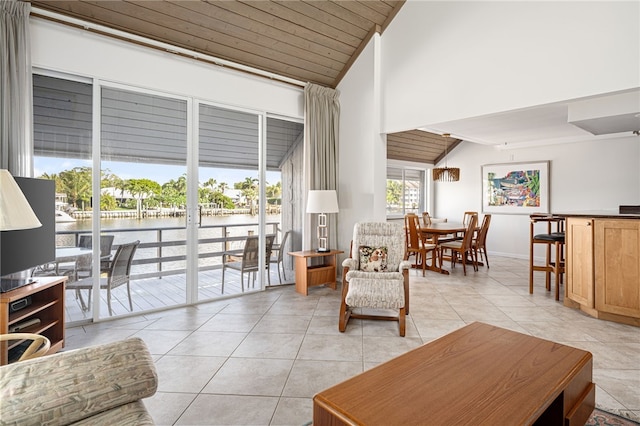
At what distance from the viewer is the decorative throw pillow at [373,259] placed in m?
3.62

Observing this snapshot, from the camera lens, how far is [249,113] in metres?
4.35

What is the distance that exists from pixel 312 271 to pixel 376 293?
1564 mm

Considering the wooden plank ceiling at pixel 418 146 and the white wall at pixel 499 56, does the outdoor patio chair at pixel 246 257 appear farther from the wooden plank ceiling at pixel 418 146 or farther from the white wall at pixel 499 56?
the wooden plank ceiling at pixel 418 146

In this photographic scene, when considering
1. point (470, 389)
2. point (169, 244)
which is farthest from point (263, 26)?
point (470, 389)

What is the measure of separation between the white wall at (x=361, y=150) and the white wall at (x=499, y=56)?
0.20 metres

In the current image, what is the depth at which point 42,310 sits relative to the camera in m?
2.58

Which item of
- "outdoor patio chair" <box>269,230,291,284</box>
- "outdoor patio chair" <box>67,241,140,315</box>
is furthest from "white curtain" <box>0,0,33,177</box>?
"outdoor patio chair" <box>269,230,291,284</box>

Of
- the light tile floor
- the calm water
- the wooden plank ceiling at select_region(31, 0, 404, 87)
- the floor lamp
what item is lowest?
the light tile floor

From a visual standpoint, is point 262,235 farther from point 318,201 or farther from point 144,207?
point 144,207

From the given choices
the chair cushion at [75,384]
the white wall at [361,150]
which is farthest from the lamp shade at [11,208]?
the white wall at [361,150]

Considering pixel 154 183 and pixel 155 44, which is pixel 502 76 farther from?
pixel 154 183

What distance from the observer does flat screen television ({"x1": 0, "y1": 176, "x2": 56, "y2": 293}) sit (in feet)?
6.94

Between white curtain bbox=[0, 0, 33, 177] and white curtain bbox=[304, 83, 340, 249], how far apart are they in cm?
298

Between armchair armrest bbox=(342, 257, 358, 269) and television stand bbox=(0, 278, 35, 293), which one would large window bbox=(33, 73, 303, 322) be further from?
armchair armrest bbox=(342, 257, 358, 269)
